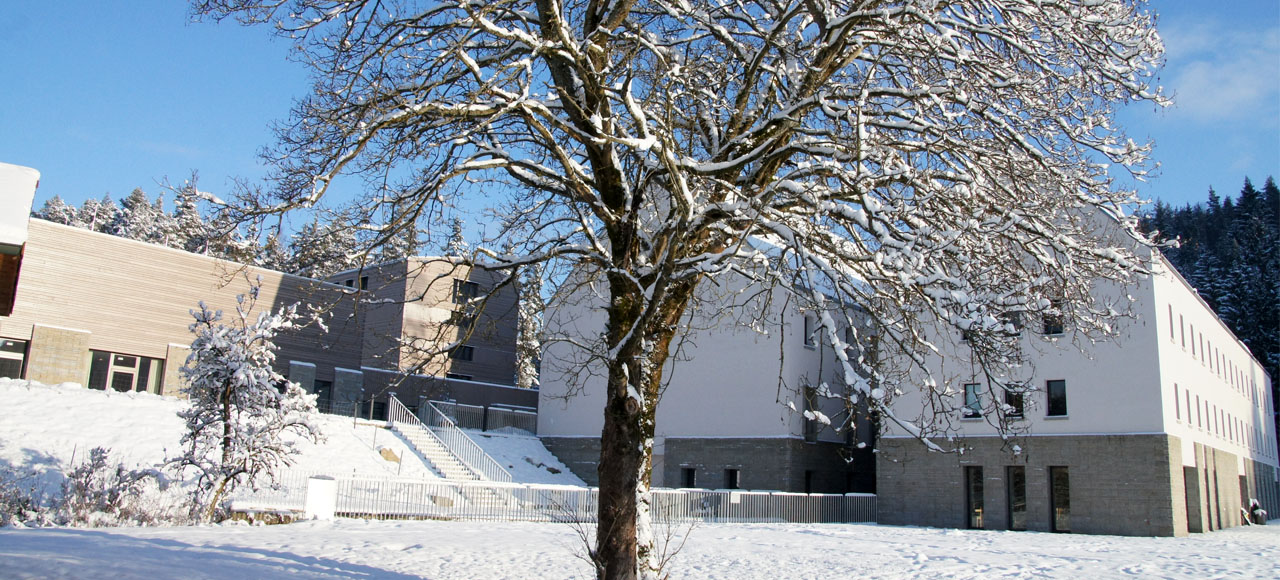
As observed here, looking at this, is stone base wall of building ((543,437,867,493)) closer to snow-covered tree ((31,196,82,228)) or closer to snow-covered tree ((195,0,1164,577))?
snow-covered tree ((195,0,1164,577))

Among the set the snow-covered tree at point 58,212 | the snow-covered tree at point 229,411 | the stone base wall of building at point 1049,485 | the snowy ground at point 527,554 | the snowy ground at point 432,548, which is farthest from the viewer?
the snow-covered tree at point 58,212

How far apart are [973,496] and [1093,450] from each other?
419 centimetres

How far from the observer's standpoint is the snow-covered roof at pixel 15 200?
1066cm

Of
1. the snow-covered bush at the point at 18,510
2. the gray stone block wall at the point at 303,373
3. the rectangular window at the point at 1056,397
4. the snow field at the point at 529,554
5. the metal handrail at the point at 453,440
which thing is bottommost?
the snow field at the point at 529,554

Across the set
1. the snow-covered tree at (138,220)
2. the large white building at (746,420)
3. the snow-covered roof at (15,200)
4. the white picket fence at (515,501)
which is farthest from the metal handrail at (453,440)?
the snow-covered tree at (138,220)

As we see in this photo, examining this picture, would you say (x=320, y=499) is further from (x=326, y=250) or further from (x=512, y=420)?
(x=512, y=420)

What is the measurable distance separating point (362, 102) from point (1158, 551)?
19224mm

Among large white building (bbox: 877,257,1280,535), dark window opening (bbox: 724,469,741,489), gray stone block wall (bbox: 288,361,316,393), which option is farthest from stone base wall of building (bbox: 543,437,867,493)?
gray stone block wall (bbox: 288,361,316,393)

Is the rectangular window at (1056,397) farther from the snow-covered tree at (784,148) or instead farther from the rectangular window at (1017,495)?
the snow-covered tree at (784,148)

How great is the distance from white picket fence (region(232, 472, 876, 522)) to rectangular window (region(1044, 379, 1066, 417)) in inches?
292

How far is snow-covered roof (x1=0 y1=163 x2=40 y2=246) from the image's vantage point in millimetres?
10664

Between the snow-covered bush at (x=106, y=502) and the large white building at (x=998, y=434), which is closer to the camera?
the snow-covered bush at (x=106, y=502)

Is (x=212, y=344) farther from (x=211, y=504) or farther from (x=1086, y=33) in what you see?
(x=1086, y=33)

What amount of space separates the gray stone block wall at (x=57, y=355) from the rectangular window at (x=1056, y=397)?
33.5 meters
